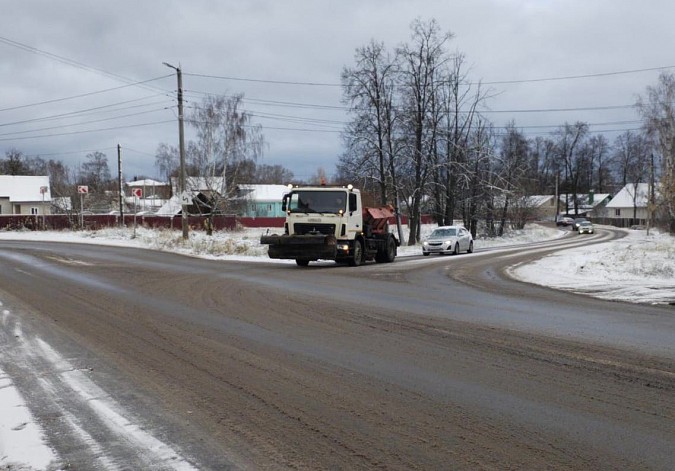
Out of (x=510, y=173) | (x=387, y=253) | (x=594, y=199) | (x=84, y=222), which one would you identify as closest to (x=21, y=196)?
(x=84, y=222)

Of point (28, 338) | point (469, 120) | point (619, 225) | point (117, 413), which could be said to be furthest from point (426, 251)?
point (619, 225)

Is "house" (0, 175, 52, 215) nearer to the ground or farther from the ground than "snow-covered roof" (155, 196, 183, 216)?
farther from the ground

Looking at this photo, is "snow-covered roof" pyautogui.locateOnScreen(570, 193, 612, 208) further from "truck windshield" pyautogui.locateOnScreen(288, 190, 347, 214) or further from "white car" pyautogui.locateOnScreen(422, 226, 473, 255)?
"truck windshield" pyautogui.locateOnScreen(288, 190, 347, 214)

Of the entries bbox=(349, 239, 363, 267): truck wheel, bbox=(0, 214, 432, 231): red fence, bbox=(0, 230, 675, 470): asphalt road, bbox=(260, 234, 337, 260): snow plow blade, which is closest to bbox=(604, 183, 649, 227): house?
bbox=(0, 214, 432, 231): red fence

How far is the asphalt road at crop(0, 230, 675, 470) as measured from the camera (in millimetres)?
4555

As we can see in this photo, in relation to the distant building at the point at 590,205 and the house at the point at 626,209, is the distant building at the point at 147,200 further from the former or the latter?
the distant building at the point at 590,205

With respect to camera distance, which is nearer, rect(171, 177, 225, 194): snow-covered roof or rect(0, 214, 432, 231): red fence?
rect(171, 177, 225, 194): snow-covered roof

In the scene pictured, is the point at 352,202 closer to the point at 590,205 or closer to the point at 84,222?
the point at 84,222

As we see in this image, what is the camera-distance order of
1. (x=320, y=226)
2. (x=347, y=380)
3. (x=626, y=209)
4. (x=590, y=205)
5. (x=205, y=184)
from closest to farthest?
(x=347, y=380) → (x=320, y=226) → (x=205, y=184) → (x=626, y=209) → (x=590, y=205)

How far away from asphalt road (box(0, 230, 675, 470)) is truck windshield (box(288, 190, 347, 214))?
9.14 metres

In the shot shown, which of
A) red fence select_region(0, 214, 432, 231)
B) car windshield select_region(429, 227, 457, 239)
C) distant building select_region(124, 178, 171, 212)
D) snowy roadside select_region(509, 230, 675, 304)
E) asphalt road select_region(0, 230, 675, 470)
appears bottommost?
snowy roadside select_region(509, 230, 675, 304)

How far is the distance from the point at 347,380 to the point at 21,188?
92.0 meters

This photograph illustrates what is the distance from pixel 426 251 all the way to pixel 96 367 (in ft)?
86.3

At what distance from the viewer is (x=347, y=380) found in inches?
255
